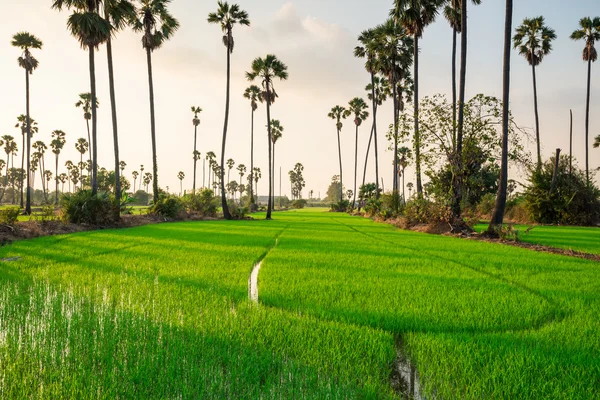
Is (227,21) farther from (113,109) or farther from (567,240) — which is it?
(567,240)

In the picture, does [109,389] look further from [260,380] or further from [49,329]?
[49,329]

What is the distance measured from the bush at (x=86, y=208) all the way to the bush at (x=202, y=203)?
13.6m

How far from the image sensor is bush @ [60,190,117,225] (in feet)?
66.8

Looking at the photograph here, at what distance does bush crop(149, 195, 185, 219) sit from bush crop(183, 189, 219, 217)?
12.7 feet

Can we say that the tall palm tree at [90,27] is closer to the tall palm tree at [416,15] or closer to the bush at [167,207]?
the bush at [167,207]

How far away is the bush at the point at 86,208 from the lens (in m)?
20.4

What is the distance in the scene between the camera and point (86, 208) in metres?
20.8

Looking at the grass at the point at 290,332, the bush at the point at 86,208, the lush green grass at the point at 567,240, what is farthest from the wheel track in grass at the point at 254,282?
the bush at the point at 86,208

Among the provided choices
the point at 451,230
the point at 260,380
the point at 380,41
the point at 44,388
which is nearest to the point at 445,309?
the point at 260,380

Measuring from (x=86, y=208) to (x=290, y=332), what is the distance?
21.4m

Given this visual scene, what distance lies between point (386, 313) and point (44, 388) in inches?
172

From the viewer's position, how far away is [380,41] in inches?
1435

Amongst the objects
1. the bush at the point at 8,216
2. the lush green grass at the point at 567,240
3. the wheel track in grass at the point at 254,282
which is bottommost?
the lush green grass at the point at 567,240

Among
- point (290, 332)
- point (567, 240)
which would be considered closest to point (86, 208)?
point (290, 332)
